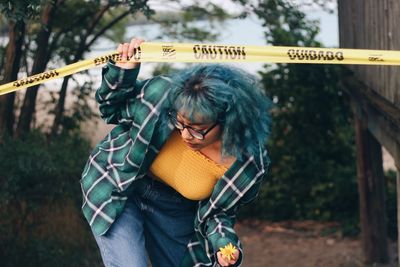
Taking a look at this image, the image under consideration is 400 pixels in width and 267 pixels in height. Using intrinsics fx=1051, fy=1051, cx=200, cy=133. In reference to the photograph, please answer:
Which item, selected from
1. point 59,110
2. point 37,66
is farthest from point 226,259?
point 59,110

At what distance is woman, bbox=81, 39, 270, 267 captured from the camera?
4.13 metres

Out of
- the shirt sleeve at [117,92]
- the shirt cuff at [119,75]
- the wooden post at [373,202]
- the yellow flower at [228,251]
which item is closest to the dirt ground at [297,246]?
the wooden post at [373,202]

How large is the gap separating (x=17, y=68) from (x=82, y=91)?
5.74 ft

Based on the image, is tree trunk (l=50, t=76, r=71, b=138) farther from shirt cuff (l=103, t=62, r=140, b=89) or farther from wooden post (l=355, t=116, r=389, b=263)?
shirt cuff (l=103, t=62, r=140, b=89)

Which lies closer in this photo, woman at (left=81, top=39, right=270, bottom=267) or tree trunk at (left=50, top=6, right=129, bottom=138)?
woman at (left=81, top=39, right=270, bottom=267)

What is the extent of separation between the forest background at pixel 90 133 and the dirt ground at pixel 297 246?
15 centimetres

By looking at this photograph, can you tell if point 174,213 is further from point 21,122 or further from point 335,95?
point 335,95

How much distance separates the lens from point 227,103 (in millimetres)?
4090

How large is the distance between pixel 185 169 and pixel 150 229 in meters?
0.44

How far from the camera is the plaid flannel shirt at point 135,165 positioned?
430 cm

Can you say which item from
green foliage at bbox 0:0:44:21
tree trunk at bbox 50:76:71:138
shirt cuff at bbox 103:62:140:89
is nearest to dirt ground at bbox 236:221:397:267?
tree trunk at bbox 50:76:71:138

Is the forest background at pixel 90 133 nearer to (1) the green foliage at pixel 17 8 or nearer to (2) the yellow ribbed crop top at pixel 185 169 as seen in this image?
(1) the green foliage at pixel 17 8

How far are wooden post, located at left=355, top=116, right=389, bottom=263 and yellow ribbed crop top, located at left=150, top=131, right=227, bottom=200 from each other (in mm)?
4527

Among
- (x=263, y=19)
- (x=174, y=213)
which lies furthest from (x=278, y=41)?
(x=174, y=213)
